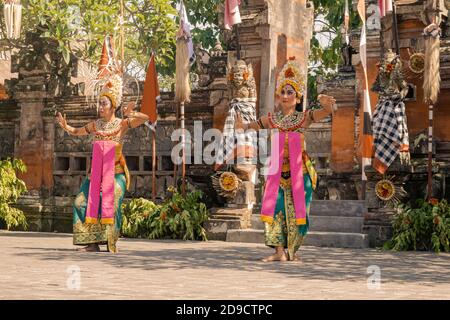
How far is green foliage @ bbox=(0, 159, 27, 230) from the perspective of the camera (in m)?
16.5

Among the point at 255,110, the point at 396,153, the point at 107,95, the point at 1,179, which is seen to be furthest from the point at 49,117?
the point at 396,153

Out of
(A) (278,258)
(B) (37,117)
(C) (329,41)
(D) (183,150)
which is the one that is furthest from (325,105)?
(C) (329,41)

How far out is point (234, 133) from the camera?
15391 millimetres

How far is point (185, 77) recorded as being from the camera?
15.5m

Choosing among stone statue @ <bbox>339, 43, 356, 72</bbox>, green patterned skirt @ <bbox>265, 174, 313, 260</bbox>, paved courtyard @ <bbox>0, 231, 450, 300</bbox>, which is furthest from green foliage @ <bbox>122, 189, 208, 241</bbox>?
stone statue @ <bbox>339, 43, 356, 72</bbox>

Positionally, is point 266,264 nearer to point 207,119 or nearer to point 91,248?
point 91,248

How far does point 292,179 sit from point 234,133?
496 centimetres

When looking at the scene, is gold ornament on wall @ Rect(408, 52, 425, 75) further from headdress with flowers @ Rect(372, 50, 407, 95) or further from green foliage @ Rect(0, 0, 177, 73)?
green foliage @ Rect(0, 0, 177, 73)

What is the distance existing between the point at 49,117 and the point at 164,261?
8392 millimetres

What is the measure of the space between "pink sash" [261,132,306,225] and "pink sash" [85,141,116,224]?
2390 millimetres

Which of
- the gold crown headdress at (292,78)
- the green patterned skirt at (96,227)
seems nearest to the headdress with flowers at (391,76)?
the gold crown headdress at (292,78)

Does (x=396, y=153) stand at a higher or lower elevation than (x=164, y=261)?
higher

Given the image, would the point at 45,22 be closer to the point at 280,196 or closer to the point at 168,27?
the point at 168,27
